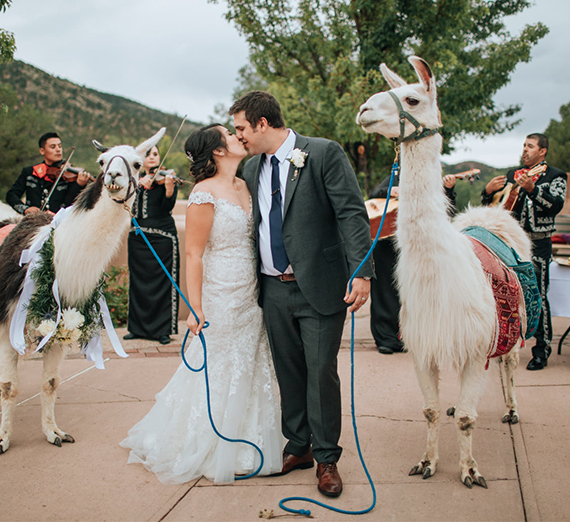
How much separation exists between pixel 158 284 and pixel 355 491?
151 inches

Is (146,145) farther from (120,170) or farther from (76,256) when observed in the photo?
(76,256)

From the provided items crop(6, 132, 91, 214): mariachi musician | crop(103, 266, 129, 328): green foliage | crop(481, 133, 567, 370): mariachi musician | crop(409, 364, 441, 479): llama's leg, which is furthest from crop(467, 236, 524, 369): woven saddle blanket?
crop(103, 266, 129, 328): green foliage

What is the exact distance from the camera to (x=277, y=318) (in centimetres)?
292

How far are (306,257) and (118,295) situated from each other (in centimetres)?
503

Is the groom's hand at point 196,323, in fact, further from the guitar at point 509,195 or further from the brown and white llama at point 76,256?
the guitar at point 509,195

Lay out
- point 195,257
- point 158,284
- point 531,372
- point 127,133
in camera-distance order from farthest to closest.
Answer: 1. point 127,133
2. point 158,284
3. point 531,372
4. point 195,257

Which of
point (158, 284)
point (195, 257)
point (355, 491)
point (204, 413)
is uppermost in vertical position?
point (195, 257)

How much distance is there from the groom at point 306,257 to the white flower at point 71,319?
129 cm

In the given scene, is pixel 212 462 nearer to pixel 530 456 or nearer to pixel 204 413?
pixel 204 413

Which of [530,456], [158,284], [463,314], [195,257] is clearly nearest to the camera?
[463,314]

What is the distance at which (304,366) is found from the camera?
9.87ft

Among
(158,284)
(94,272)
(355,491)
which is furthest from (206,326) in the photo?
(158,284)

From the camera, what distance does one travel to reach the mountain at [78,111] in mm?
28953

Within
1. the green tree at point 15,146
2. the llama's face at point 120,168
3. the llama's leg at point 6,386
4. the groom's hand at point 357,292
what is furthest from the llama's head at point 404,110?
the green tree at point 15,146
